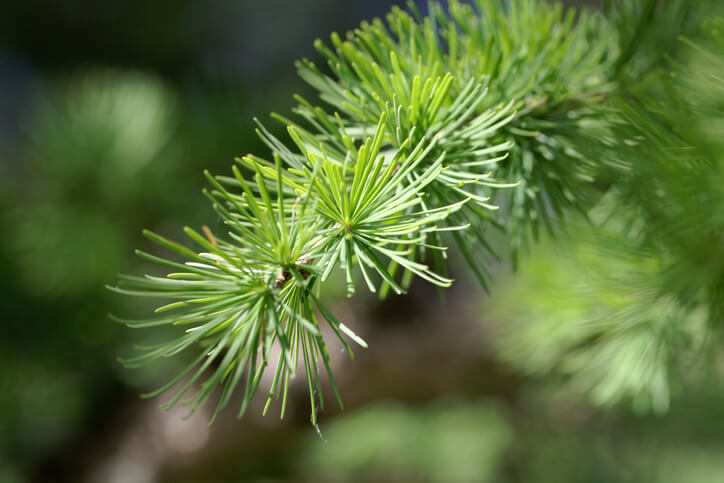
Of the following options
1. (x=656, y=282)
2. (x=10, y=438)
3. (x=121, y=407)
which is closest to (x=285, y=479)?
(x=121, y=407)

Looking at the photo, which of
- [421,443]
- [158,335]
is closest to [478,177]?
[158,335]

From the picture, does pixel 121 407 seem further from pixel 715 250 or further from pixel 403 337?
pixel 715 250

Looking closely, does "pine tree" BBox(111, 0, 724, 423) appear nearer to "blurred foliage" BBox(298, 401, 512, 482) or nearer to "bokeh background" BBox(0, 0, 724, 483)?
"bokeh background" BBox(0, 0, 724, 483)

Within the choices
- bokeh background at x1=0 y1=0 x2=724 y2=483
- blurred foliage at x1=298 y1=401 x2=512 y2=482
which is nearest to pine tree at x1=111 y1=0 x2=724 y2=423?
bokeh background at x1=0 y1=0 x2=724 y2=483

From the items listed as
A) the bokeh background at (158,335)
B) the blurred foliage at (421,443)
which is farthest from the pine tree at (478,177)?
the blurred foliage at (421,443)

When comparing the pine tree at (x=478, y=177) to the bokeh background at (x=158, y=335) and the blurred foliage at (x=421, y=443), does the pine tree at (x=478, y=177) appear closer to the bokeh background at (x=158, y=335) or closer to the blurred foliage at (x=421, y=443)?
the bokeh background at (x=158, y=335)

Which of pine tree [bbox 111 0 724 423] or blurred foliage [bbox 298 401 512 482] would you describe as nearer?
pine tree [bbox 111 0 724 423]
